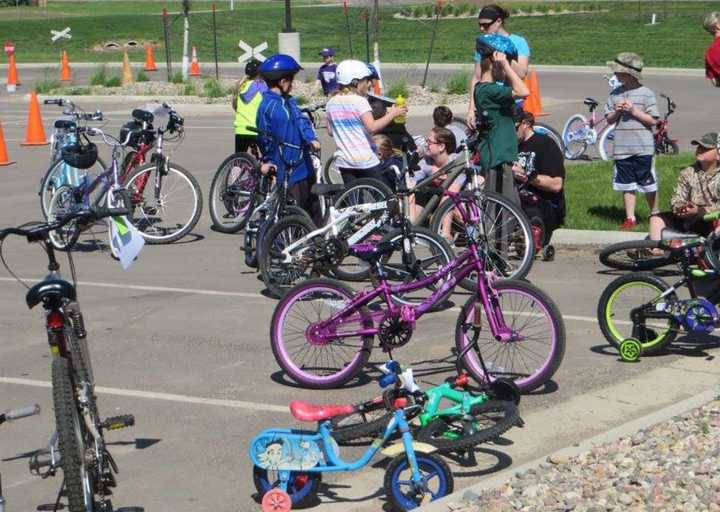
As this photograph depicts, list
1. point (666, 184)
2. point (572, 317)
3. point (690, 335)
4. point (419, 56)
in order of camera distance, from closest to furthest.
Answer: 1. point (690, 335)
2. point (572, 317)
3. point (666, 184)
4. point (419, 56)

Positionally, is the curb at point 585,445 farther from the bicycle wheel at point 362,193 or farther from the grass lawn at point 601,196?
the grass lawn at point 601,196

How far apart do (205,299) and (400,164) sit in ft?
9.18

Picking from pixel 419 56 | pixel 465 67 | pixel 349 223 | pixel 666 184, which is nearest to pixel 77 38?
pixel 419 56

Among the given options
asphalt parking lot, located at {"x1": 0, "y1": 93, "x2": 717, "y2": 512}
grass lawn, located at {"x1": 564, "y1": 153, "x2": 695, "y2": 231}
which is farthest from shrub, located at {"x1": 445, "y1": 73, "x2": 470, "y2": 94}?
asphalt parking lot, located at {"x1": 0, "y1": 93, "x2": 717, "y2": 512}

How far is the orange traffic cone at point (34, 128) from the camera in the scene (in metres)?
22.7

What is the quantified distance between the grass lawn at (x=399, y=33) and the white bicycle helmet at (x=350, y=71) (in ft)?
85.4

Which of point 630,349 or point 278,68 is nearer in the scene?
point 630,349

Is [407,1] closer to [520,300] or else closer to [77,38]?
[77,38]

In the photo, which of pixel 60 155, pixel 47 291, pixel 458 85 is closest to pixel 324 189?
pixel 60 155

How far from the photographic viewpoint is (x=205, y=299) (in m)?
11.2

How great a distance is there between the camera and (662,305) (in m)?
8.79

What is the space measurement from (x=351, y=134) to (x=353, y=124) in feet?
0.31

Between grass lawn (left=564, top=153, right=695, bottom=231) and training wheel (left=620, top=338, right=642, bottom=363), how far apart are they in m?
4.37

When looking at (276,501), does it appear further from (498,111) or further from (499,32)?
(499,32)
